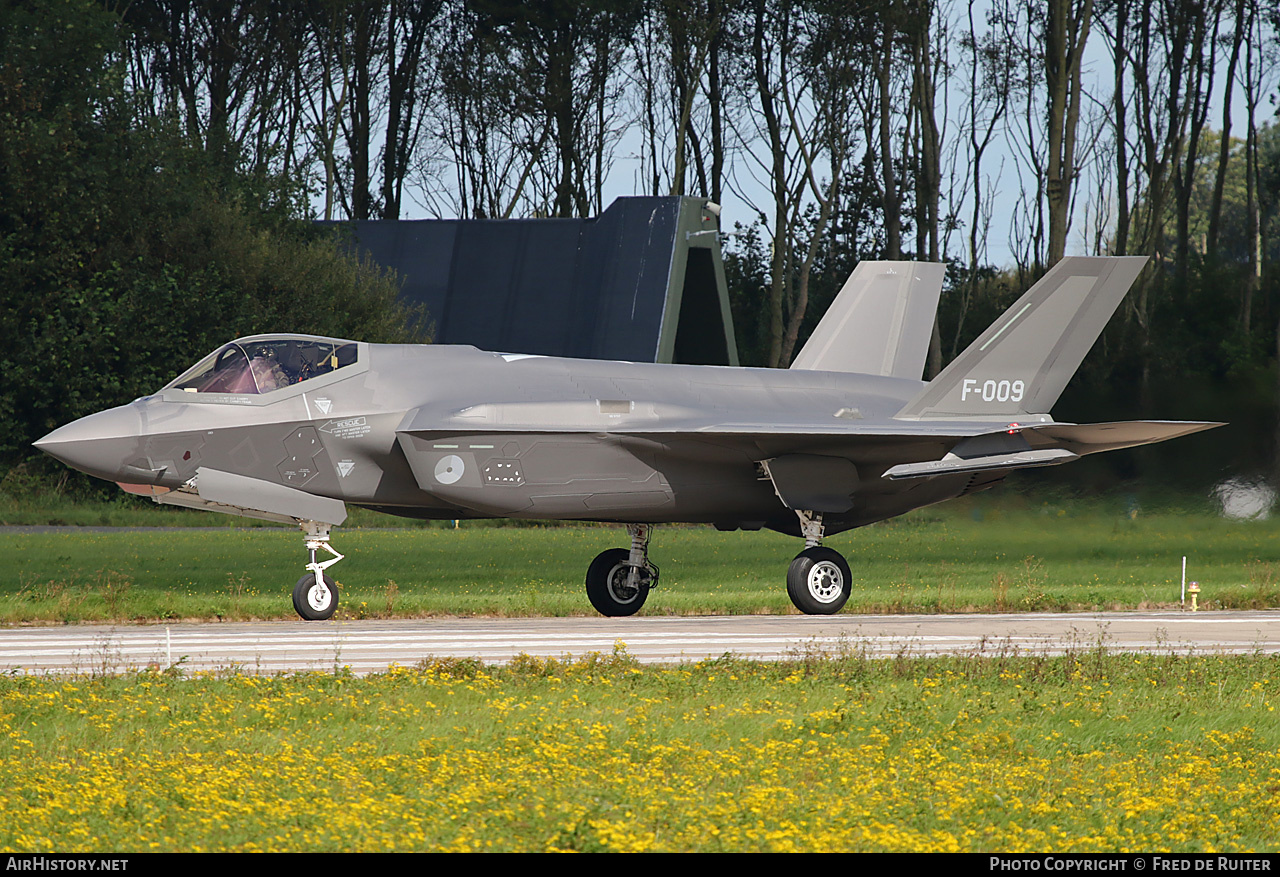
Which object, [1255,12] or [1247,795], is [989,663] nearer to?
[1247,795]

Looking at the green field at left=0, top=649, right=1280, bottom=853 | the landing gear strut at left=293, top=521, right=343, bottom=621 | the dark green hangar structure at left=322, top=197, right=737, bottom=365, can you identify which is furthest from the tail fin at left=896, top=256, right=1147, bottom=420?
the dark green hangar structure at left=322, top=197, right=737, bottom=365

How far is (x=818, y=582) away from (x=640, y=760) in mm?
10189

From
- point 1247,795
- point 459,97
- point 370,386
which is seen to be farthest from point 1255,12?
point 1247,795

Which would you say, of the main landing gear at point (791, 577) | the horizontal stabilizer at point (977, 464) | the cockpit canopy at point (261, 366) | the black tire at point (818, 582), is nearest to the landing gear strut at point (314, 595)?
the cockpit canopy at point (261, 366)

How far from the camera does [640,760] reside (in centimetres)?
759

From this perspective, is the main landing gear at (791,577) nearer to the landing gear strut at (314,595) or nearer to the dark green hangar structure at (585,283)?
the landing gear strut at (314,595)

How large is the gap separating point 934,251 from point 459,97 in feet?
68.2

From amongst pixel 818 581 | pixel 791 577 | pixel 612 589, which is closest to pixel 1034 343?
pixel 818 581

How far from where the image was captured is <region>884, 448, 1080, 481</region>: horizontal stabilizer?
17.6 metres

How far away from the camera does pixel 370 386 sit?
1634 centimetres

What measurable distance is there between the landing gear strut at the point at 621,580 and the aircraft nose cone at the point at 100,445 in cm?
573

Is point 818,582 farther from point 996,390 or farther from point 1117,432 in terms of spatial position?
point 1117,432

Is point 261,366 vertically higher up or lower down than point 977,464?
higher up

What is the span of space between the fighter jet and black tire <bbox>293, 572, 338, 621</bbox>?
0.06 ft
